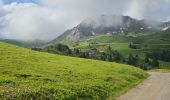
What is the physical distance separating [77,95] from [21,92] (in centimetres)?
672

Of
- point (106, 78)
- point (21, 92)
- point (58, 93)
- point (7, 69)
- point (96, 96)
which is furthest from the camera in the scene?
point (106, 78)

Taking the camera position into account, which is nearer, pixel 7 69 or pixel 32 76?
pixel 32 76

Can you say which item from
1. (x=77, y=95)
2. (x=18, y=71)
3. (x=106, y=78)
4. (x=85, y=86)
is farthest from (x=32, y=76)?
(x=106, y=78)

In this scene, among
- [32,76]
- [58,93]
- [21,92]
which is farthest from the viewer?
[32,76]

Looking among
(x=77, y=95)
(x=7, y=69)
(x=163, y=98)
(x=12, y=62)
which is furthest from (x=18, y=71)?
(x=163, y=98)

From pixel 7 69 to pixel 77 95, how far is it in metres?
15.6

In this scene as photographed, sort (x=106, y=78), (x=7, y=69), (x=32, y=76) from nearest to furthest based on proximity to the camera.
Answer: (x=32, y=76)
(x=7, y=69)
(x=106, y=78)

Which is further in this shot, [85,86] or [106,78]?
[106,78]

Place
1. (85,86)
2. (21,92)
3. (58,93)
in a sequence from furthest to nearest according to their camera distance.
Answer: (85,86)
(58,93)
(21,92)

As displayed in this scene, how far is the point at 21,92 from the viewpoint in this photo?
30.3 meters

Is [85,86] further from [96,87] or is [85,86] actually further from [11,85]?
[11,85]

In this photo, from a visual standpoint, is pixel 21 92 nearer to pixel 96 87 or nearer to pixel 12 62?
pixel 96 87

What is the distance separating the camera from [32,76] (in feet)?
142

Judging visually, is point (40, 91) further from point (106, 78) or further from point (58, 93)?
point (106, 78)
